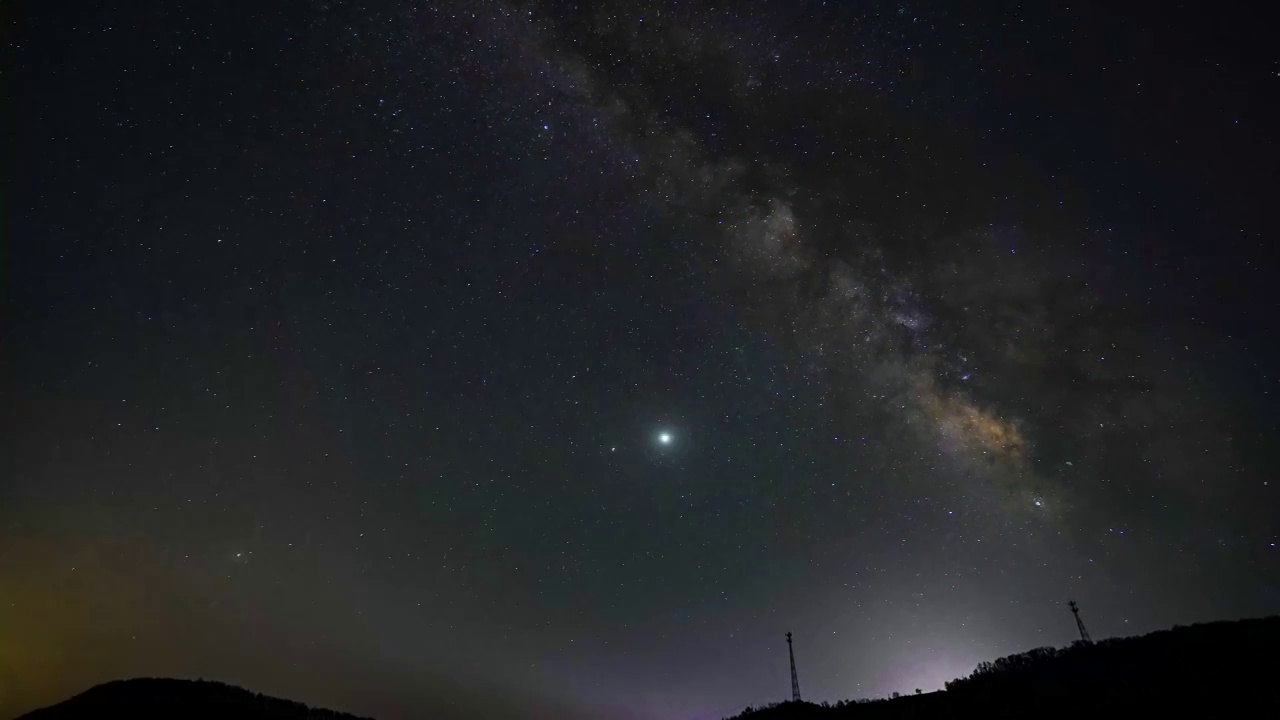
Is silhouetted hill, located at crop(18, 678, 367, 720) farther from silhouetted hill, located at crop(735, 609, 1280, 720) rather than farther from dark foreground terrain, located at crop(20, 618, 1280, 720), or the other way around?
silhouetted hill, located at crop(735, 609, 1280, 720)

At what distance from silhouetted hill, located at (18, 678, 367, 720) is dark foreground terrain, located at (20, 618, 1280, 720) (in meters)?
0.04

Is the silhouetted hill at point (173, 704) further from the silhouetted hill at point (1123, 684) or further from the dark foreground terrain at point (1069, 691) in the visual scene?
the silhouetted hill at point (1123, 684)

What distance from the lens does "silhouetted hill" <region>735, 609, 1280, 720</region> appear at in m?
15.0

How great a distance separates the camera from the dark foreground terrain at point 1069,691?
15281 mm

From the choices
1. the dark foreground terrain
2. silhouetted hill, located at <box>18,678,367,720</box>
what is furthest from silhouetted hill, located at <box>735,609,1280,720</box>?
silhouetted hill, located at <box>18,678,367,720</box>

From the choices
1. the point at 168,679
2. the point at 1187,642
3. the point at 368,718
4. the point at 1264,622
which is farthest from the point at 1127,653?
the point at 168,679

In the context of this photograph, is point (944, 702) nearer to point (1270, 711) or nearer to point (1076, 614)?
point (1270, 711)

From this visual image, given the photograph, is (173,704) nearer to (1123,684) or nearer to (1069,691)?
(1069,691)

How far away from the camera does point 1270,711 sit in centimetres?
1355

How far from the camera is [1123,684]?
17.0 meters

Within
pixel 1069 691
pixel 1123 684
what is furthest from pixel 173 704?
pixel 1123 684

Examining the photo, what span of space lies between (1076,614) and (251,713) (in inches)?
1617

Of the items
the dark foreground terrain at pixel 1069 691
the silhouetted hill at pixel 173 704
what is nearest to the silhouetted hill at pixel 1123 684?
the dark foreground terrain at pixel 1069 691

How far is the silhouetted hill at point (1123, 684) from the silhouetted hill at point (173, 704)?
1762cm
